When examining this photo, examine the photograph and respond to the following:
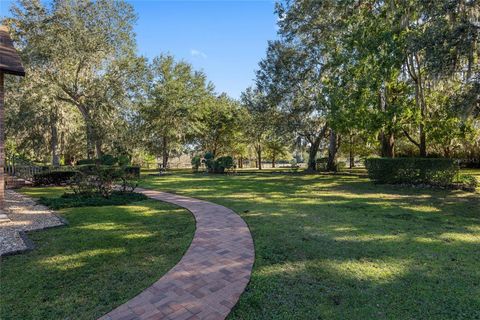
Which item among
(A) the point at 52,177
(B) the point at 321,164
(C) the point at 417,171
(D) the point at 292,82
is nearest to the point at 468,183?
(C) the point at 417,171

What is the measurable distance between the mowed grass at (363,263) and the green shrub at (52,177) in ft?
35.2

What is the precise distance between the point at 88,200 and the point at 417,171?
13.0 m

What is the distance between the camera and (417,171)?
38.1ft

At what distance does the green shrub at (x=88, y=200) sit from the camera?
776cm

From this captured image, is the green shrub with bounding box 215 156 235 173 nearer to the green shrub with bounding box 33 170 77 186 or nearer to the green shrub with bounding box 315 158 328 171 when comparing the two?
the green shrub with bounding box 315 158 328 171

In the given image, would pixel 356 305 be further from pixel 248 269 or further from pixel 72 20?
pixel 72 20

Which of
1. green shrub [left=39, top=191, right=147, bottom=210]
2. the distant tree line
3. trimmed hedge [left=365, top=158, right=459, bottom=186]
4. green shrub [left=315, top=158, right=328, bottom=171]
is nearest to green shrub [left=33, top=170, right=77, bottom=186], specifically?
green shrub [left=39, top=191, right=147, bottom=210]

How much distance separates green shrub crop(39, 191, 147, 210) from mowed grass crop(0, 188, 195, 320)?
1753mm

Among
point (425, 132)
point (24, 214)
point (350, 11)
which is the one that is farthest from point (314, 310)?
point (350, 11)

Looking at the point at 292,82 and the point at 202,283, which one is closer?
the point at 202,283

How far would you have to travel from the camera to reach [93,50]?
16.4 m

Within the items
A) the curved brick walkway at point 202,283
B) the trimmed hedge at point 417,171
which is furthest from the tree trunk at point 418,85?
the curved brick walkway at point 202,283

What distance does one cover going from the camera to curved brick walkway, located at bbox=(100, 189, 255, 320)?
2.69 metres

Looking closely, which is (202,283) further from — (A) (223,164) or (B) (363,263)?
(A) (223,164)
